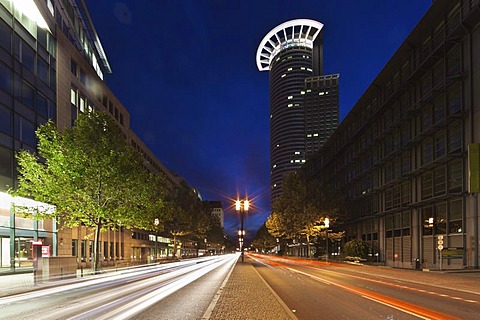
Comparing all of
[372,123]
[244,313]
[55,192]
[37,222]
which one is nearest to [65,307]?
[244,313]

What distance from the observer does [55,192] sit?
3089 cm

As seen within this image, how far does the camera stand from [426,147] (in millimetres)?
45156

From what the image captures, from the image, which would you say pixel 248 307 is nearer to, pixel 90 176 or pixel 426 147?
pixel 90 176

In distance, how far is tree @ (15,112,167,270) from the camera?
30.8 meters

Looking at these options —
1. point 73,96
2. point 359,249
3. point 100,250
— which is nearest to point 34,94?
point 73,96

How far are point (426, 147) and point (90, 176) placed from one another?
33.0 meters

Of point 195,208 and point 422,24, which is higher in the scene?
point 422,24

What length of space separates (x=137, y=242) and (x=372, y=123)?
4449 centimetres

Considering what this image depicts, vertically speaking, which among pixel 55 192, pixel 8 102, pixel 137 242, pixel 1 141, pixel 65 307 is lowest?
pixel 137 242

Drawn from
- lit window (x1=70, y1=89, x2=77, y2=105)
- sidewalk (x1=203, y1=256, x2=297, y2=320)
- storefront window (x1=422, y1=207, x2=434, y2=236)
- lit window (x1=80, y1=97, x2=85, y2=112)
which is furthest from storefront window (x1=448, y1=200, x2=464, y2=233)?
lit window (x1=80, y1=97, x2=85, y2=112)

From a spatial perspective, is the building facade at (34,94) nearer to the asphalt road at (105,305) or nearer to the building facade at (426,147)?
the asphalt road at (105,305)

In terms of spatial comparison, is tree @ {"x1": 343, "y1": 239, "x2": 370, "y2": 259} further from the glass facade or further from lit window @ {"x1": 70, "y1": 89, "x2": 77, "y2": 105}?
lit window @ {"x1": 70, "y1": 89, "x2": 77, "y2": 105}

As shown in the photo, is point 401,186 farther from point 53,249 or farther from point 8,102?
point 8,102

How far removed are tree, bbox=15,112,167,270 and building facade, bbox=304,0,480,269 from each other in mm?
23442
